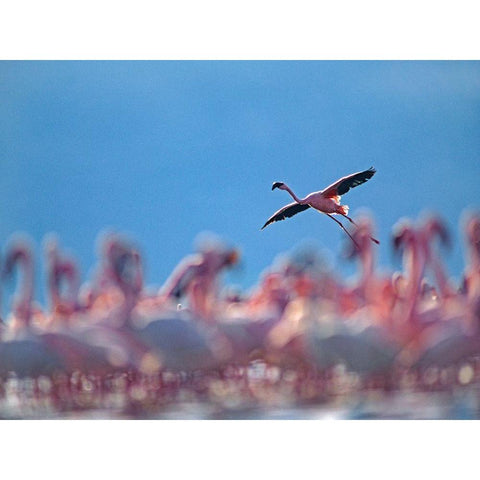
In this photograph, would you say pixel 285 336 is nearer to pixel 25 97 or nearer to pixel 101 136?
pixel 101 136

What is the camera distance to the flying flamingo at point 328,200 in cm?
425

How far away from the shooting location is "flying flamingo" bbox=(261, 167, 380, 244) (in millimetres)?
4253

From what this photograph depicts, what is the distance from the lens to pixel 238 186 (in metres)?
4.29

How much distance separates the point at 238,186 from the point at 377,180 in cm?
75

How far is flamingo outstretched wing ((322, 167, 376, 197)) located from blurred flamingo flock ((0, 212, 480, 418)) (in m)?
0.20

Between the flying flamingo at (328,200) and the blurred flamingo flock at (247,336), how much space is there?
0.15 metres

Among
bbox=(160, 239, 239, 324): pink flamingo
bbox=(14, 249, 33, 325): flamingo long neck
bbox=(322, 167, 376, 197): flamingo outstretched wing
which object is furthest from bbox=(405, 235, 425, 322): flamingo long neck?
bbox=(14, 249, 33, 325): flamingo long neck

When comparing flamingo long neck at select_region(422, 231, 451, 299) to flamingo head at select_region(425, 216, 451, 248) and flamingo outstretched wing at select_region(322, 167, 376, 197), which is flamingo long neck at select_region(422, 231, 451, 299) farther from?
flamingo outstretched wing at select_region(322, 167, 376, 197)

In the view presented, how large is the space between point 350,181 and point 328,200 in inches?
6.1

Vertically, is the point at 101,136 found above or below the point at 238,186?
above

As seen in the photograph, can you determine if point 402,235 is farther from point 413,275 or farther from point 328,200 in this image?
point 328,200

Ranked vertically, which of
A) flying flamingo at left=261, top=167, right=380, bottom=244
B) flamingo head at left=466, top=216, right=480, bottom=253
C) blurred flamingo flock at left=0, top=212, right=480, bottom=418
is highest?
flying flamingo at left=261, top=167, right=380, bottom=244

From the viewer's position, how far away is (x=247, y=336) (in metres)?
4.23
